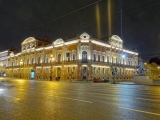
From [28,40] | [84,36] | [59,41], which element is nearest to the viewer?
[84,36]

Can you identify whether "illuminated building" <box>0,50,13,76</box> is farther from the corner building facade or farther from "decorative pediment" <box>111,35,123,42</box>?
"decorative pediment" <box>111,35,123,42</box>

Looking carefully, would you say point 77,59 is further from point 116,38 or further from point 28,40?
point 28,40

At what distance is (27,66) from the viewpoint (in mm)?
68312

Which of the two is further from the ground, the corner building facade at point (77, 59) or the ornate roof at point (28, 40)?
the ornate roof at point (28, 40)

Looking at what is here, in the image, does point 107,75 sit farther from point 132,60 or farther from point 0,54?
point 0,54

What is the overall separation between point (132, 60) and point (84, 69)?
106ft

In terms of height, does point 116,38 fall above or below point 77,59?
above

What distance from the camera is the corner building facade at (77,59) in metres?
47.4

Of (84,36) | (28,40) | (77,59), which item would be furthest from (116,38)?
(28,40)

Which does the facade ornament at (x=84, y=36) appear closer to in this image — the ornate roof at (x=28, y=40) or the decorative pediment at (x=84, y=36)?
the decorative pediment at (x=84, y=36)

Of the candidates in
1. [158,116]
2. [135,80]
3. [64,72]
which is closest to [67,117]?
[158,116]

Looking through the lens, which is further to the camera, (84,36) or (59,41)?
(59,41)

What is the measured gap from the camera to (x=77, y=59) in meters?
47.6

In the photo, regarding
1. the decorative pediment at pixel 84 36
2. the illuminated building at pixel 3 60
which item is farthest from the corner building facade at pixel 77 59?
the illuminated building at pixel 3 60
